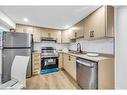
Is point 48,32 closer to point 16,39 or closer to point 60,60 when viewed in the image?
point 60,60

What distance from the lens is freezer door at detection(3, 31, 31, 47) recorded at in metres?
3.13

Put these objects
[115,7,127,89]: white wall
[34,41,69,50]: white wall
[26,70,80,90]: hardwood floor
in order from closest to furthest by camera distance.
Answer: [115,7,127,89]: white wall, [26,70,80,90]: hardwood floor, [34,41,69,50]: white wall

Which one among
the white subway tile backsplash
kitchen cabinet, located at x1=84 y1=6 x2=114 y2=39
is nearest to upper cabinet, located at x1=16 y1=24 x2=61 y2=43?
the white subway tile backsplash

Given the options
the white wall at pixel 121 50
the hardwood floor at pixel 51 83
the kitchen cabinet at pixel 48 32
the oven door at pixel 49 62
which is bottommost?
the hardwood floor at pixel 51 83

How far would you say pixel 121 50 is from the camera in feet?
6.25

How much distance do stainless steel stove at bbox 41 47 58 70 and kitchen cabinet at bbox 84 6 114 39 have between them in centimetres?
227

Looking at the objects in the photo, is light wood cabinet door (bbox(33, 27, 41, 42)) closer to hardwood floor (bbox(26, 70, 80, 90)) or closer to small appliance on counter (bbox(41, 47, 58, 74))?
small appliance on counter (bbox(41, 47, 58, 74))

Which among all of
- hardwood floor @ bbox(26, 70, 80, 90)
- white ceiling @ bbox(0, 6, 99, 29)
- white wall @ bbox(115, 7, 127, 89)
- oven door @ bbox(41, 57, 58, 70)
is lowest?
hardwood floor @ bbox(26, 70, 80, 90)

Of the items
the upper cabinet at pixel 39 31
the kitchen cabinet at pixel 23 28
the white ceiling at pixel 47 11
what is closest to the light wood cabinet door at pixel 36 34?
the upper cabinet at pixel 39 31

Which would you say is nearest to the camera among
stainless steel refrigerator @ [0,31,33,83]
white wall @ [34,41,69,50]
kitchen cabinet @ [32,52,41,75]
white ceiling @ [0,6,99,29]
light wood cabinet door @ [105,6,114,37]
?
light wood cabinet door @ [105,6,114,37]

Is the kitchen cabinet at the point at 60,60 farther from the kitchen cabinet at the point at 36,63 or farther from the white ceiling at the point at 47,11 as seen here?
the white ceiling at the point at 47,11

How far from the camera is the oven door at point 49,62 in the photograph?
165 inches

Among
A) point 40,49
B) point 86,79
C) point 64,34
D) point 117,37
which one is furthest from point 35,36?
point 117,37
